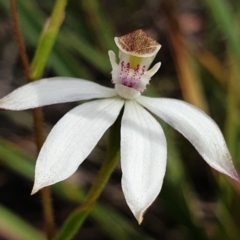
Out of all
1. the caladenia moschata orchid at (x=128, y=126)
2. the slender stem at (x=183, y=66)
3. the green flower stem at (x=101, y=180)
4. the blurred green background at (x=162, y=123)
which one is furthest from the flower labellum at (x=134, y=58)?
the slender stem at (x=183, y=66)

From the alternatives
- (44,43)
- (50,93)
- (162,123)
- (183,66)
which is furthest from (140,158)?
(183,66)

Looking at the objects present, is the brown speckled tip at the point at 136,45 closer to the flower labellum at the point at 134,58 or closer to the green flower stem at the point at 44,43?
the flower labellum at the point at 134,58

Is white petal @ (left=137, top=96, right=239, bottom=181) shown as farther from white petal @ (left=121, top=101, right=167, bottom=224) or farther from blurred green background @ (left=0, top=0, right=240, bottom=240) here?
blurred green background @ (left=0, top=0, right=240, bottom=240)

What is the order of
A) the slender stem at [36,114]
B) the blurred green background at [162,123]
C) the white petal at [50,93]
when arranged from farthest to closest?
1. the blurred green background at [162,123]
2. the slender stem at [36,114]
3. the white petal at [50,93]

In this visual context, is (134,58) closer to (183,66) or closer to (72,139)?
(72,139)

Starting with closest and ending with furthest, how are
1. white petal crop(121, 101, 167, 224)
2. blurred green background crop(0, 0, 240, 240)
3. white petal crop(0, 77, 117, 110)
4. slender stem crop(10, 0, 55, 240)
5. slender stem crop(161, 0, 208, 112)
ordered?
1. white petal crop(121, 101, 167, 224)
2. white petal crop(0, 77, 117, 110)
3. slender stem crop(10, 0, 55, 240)
4. blurred green background crop(0, 0, 240, 240)
5. slender stem crop(161, 0, 208, 112)

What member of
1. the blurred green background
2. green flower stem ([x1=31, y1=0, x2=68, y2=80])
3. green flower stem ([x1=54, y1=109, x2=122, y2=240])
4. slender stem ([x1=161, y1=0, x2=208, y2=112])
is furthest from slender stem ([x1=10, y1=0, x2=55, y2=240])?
slender stem ([x1=161, y1=0, x2=208, y2=112])

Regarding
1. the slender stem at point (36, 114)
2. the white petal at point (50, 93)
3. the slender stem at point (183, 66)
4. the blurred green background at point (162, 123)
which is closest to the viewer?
the white petal at point (50, 93)
